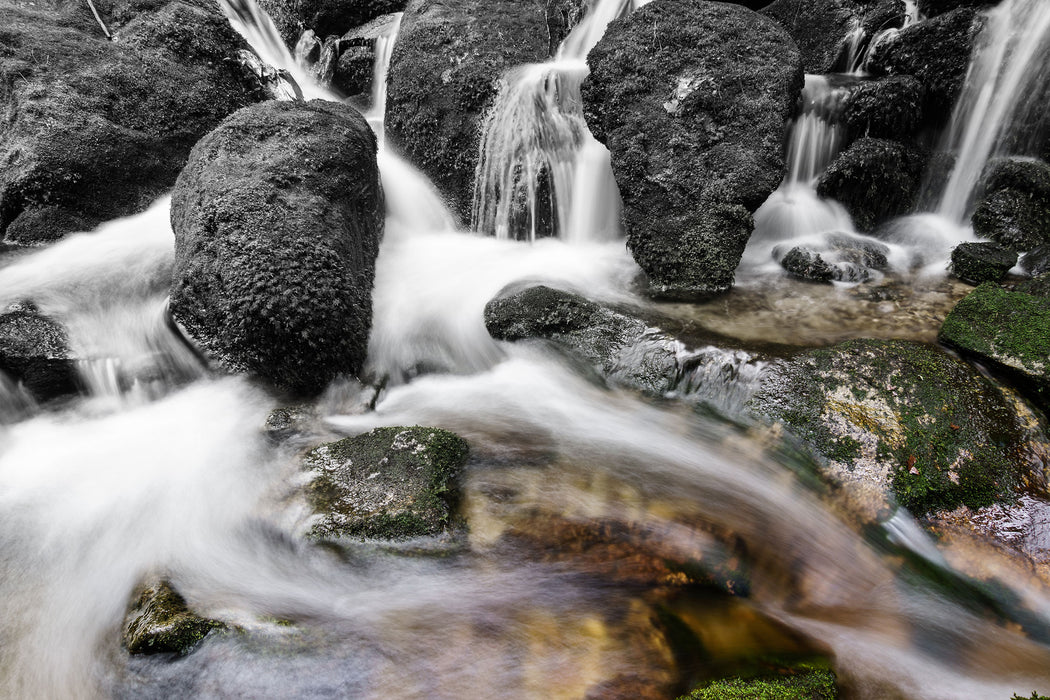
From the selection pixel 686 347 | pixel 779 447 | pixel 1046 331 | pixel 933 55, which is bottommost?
pixel 779 447

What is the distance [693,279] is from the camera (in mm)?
5207

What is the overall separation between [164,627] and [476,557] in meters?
1.51

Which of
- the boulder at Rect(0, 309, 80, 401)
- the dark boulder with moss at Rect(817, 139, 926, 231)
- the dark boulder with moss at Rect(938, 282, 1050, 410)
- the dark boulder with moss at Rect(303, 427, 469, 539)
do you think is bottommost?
the dark boulder with moss at Rect(303, 427, 469, 539)

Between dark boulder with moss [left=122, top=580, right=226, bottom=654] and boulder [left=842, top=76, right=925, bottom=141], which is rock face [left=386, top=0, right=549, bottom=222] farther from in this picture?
dark boulder with moss [left=122, top=580, right=226, bottom=654]

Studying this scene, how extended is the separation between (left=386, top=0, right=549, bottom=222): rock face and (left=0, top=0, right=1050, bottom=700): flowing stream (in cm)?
336

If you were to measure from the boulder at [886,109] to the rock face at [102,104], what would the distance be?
26.7 feet

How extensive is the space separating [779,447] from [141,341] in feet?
17.6

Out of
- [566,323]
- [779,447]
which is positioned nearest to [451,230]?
[566,323]

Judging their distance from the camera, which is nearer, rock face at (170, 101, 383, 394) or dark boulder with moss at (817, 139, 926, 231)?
rock face at (170, 101, 383, 394)

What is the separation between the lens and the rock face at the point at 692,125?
527 cm

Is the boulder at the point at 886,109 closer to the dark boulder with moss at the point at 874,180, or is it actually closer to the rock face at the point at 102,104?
the dark boulder with moss at the point at 874,180

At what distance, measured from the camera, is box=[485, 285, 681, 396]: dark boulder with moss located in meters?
4.18

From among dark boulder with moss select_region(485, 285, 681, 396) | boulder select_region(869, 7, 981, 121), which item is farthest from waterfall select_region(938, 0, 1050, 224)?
dark boulder with moss select_region(485, 285, 681, 396)

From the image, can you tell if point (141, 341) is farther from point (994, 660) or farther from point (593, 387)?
point (994, 660)
